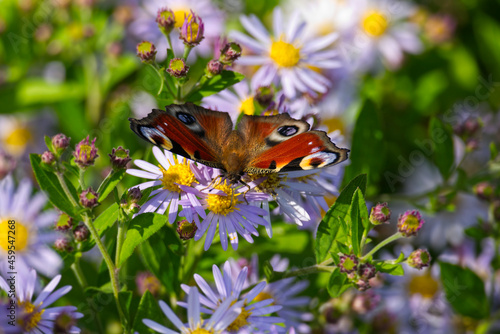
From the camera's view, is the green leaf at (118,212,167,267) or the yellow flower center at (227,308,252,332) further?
the yellow flower center at (227,308,252,332)

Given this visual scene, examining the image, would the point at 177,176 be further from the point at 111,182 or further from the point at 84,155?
the point at 84,155

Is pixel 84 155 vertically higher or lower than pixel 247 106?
higher

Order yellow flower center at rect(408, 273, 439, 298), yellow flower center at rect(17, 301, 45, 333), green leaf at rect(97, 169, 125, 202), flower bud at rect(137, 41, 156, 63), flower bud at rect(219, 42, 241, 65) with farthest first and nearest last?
yellow flower center at rect(408, 273, 439, 298), flower bud at rect(219, 42, 241, 65), flower bud at rect(137, 41, 156, 63), green leaf at rect(97, 169, 125, 202), yellow flower center at rect(17, 301, 45, 333)

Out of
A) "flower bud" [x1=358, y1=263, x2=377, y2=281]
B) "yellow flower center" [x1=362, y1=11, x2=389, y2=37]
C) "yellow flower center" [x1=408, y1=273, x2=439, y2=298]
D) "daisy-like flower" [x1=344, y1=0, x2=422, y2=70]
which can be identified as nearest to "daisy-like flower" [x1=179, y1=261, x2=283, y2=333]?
"flower bud" [x1=358, y1=263, x2=377, y2=281]

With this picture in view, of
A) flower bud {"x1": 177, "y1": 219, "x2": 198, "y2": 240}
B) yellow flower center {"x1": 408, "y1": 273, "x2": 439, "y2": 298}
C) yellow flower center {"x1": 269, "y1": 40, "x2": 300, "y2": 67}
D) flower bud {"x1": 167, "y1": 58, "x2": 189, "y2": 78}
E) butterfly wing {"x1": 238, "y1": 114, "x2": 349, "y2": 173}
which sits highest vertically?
flower bud {"x1": 167, "y1": 58, "x2": 189, "y2": 78}

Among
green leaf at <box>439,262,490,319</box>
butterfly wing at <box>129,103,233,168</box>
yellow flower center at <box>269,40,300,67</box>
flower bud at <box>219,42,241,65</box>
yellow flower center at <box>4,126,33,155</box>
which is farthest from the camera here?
yellow flower center at <box>4,126,33,155</box>

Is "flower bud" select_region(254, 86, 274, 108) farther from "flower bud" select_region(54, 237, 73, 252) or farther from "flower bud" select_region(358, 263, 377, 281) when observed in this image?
"flower bud" select_region(54, 237, 73, 252)

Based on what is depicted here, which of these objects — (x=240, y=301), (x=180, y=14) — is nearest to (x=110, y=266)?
(x=240, y=301)
